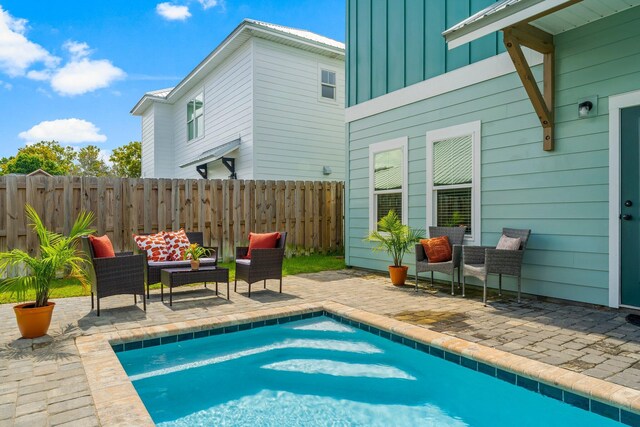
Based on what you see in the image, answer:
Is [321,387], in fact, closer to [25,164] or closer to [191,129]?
[191,129]

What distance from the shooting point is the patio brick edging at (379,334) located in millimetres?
2434

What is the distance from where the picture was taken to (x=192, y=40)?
16859 mm

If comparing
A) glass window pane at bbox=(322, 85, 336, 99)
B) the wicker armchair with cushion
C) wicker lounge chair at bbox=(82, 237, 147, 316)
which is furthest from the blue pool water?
glass window pane at bbox=(322, 85, 336, 99)

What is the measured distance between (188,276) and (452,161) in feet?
13.7

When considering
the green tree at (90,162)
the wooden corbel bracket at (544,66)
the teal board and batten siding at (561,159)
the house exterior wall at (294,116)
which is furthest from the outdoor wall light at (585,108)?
the green tree at (90,162)

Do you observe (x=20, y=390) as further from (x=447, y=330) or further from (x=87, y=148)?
(x=87, y=148)

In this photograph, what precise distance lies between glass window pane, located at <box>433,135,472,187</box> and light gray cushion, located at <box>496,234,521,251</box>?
111 cm

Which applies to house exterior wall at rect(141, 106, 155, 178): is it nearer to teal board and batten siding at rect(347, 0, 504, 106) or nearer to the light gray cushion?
teal board and batten siding at rect(347, 0, 504, 106)

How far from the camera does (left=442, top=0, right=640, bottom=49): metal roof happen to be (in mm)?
4008

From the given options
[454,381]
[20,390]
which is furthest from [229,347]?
Answer: [454,381]

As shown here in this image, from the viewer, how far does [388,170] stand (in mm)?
7402

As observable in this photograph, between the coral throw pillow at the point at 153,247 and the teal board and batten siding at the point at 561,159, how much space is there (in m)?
4.61

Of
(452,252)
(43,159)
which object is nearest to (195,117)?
(452,252)

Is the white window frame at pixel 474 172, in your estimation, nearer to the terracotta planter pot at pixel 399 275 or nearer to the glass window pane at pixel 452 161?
the glass window pane at pixel 452 161
